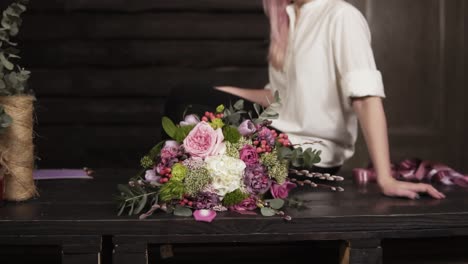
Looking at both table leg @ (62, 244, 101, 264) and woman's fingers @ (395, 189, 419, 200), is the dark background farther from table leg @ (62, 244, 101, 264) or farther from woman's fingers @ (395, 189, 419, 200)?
table leg @ (62, 244, 101, 264)

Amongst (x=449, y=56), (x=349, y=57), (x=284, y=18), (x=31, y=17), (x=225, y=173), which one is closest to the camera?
(x=225, y=173)

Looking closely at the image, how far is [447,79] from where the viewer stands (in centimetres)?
398

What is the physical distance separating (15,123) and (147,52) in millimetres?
1938

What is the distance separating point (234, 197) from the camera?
1.51 m

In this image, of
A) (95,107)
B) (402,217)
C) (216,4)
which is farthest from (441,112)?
(402,217)

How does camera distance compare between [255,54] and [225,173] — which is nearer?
[225,173]

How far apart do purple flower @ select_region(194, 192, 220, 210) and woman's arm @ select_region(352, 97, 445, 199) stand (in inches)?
20.7

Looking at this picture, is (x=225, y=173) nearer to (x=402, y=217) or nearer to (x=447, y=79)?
(x=402, y=217)

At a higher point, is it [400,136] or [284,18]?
[284,18]

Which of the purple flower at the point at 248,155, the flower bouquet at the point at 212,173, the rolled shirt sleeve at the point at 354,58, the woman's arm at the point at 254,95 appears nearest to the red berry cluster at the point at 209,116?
the flower bouquet at the point at 212,173

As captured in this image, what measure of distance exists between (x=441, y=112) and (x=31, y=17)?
254 centimetres

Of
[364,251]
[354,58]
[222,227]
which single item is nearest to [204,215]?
[222,227]

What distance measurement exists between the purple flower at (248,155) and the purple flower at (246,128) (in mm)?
46

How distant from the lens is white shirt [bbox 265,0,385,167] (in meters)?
1.88
